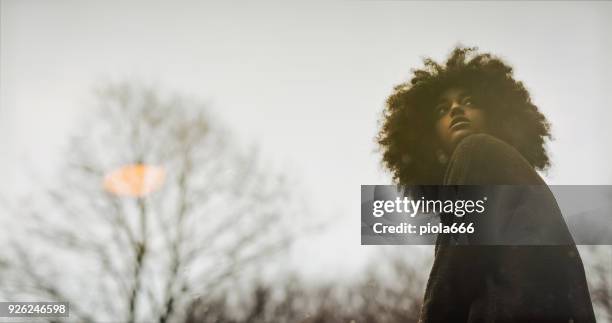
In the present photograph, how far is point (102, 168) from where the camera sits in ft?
11.9

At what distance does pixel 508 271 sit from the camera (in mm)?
1522

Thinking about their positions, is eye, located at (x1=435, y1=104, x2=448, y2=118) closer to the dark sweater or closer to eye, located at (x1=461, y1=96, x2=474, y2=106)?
eye, located at (x1=461, y1=96, x2=474, y2=106)

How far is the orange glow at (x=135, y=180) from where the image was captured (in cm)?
364

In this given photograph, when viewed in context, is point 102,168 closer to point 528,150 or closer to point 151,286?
point 151,286

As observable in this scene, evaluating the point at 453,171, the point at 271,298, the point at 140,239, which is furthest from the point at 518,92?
the point at 140,239

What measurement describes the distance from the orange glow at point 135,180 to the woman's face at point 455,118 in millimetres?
2203

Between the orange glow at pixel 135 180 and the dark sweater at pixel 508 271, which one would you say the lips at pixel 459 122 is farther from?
the orange glow at pixel 135 180

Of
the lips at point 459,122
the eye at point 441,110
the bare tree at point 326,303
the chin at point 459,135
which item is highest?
the eye at point 441,110

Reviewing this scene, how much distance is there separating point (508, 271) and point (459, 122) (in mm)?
673

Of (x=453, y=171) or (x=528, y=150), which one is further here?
(x=528, y=150)

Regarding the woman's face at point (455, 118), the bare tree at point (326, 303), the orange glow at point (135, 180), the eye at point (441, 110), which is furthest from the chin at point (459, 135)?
the orange glow at point (135, 180)

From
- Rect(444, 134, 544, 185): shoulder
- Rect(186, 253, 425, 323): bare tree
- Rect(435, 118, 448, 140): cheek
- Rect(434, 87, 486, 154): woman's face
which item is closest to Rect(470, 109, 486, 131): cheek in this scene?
Rect(434, 87, 486, 154): woman's face

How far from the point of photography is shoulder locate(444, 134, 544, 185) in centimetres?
160

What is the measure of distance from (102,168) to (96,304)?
92 centimetres
